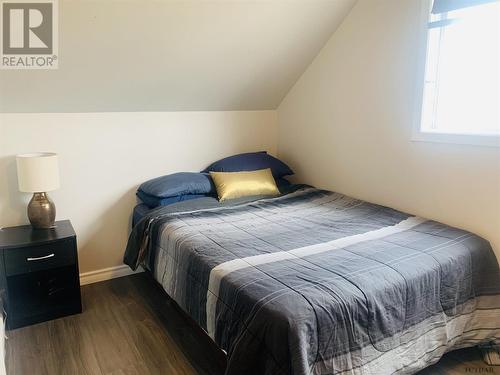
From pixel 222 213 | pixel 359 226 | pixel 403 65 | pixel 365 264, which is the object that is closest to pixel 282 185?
pixel 222 213

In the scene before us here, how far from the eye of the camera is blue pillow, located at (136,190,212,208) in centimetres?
282

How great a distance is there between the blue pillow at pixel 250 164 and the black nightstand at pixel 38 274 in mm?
1253

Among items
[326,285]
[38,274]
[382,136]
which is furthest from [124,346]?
[382,136]

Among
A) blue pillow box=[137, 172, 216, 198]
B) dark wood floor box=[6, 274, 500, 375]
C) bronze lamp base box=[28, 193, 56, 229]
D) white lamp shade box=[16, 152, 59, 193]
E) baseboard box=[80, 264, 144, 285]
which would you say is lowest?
dark wood floor box=[6, 274, 500, 375]

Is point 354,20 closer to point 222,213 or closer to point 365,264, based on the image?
point 222,213

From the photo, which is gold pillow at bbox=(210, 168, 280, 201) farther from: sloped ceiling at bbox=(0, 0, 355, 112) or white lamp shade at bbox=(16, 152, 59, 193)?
white lamp shade at bbox=(16, 152, 59, 193)

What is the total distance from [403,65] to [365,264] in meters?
1.46

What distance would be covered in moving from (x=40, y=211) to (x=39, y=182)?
22 cm

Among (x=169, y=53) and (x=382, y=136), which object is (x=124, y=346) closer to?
(x=169, y=53)

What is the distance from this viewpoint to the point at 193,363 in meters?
2.06

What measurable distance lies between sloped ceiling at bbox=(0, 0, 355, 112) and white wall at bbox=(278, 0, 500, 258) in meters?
0.25

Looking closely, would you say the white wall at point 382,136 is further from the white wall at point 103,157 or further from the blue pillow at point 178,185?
the blue pillow at point 178,185

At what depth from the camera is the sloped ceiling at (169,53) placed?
7.61 ft

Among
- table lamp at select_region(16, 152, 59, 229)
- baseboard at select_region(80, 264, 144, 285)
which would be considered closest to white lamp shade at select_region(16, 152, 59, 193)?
table lamp at select_region(16, 152, 59, 229)
